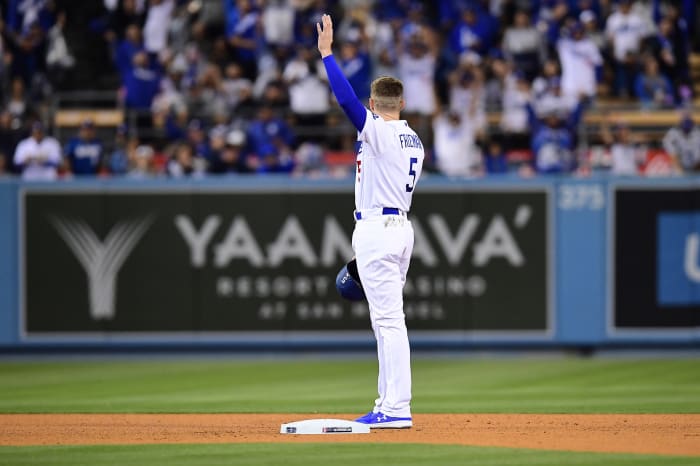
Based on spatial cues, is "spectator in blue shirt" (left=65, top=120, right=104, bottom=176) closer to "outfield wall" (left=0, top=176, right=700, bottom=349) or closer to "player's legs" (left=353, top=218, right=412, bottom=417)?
"outfield wall" (left=0, top=176, right=700, bottom=349)

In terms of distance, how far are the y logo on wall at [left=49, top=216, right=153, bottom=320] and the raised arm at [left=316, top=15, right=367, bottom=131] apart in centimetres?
873

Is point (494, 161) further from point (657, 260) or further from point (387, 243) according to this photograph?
point (387, 243)

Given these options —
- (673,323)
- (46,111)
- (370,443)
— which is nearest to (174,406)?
(370,443)

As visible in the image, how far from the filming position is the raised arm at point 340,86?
8.91 meters

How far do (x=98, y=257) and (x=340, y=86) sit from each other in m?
9.00

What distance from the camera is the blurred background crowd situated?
18516 millimetres

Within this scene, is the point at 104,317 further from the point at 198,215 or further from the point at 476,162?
the point at 476,162

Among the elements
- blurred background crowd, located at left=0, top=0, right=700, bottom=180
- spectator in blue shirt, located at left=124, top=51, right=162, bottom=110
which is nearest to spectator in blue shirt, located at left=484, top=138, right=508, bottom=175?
blurred background crowd, located at left=0, top=0, right=700, bottom=180

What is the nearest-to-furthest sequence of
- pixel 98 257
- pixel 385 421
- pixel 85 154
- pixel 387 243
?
pixel 387 243 < pixel 385 421 < pixel 98 257 < pixel 85 154

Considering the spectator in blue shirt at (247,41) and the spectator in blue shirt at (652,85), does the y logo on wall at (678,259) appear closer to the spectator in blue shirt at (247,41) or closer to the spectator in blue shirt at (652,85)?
the spectator in blue shirt at (652,85)

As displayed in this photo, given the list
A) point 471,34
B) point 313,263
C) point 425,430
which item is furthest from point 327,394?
point 471,34

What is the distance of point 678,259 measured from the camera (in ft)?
56.7

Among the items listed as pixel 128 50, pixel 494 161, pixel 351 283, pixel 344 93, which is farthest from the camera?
pixel 128 50

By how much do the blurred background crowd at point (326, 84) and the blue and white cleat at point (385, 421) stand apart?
27.2ft
